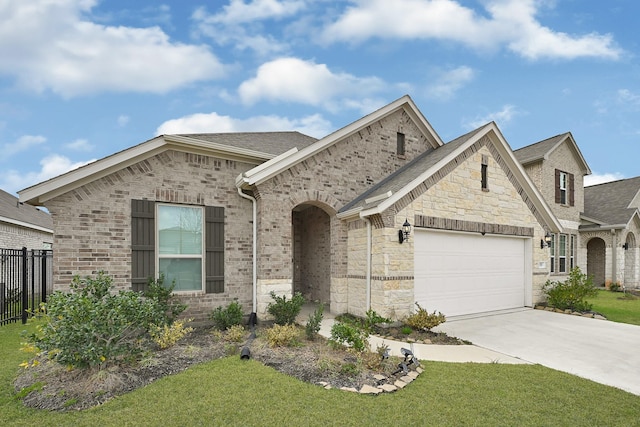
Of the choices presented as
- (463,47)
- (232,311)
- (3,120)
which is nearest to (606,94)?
(463,47)

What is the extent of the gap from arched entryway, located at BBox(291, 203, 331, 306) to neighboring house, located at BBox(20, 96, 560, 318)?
8.3 inches

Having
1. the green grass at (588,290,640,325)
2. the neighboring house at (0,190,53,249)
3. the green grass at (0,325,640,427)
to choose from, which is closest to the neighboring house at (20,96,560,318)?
the green grass at (588,290,640,325)

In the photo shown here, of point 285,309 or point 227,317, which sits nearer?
point 227,317

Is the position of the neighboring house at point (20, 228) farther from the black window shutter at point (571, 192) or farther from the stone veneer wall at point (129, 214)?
the black window shutter at point (571, 192)

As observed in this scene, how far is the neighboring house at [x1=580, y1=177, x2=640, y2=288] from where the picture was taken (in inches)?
706

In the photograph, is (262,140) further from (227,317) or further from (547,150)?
(547,150)

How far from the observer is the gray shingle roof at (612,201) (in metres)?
18.2

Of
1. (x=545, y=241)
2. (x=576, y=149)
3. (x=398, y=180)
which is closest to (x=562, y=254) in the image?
(x=576, y=149)

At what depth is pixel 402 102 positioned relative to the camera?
10828 mm

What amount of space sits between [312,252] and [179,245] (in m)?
4.95

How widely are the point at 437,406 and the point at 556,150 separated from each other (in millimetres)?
17764

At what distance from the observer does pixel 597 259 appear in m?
19.3

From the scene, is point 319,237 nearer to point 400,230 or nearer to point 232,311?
point 400,230

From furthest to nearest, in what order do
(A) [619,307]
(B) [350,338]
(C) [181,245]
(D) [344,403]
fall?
(A) [619,307] < (C) [181,245] < (B) [350,338] < (D) [344,403]
